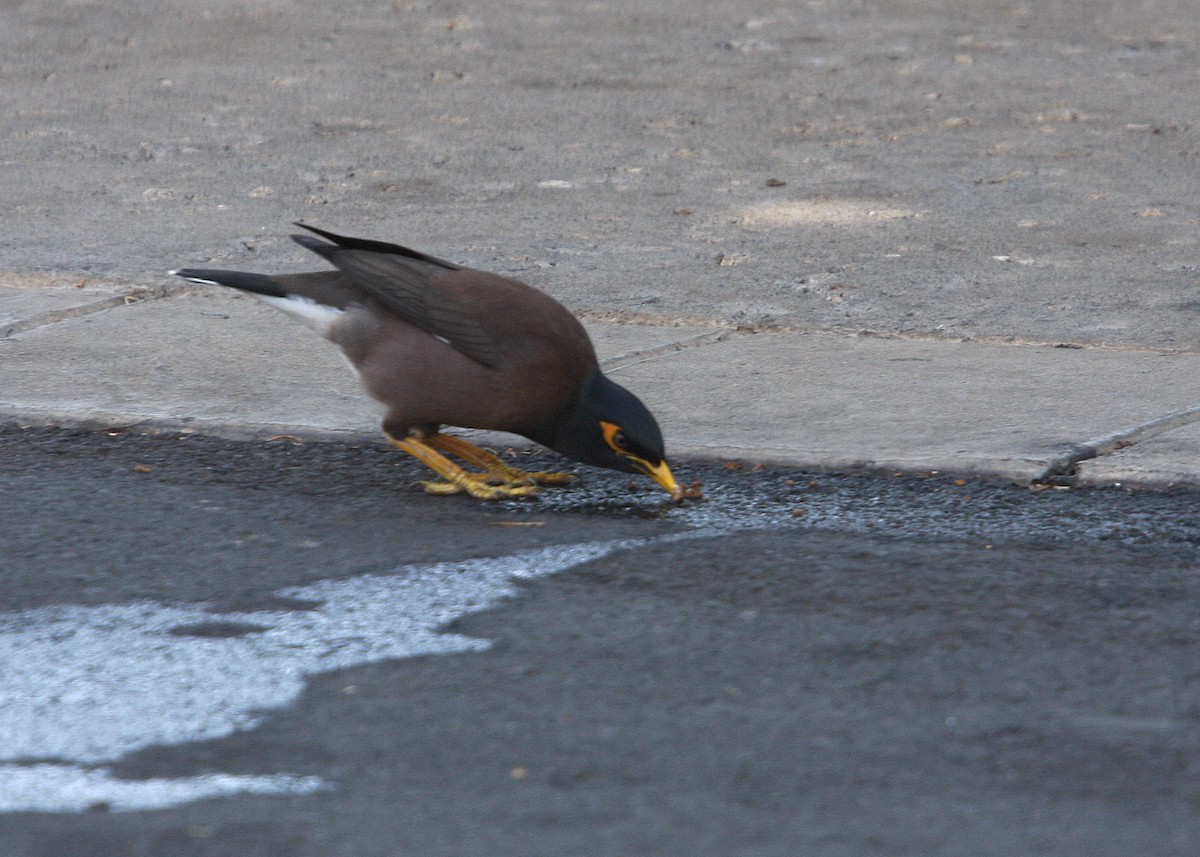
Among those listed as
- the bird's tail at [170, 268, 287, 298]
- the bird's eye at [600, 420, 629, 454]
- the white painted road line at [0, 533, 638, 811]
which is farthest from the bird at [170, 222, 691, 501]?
the white painted road line at [0, 533, 638, 811]

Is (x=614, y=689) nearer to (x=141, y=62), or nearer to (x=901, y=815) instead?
(x=901, y=815)

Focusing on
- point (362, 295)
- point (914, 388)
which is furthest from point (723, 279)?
point (362, 295)

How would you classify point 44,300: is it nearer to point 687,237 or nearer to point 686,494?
point 687,237

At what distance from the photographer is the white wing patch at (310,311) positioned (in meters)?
4.62

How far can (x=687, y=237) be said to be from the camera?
6.97 m

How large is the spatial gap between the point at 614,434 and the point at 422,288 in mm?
669

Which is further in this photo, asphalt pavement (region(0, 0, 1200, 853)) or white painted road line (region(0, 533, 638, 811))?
asphalt pavement (region(0, 0, 1200, 853))

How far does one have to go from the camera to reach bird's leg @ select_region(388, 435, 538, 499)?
14.3ft

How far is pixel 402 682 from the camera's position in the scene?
10.3ft

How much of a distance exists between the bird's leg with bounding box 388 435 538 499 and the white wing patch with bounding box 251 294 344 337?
36cm

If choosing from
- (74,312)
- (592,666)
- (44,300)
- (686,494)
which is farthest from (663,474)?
(44,300)

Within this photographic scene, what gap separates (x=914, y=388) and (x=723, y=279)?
4.66 feet

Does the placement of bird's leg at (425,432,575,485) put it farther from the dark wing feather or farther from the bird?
the dark wing feather

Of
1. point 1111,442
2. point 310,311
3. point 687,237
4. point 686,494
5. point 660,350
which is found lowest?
point 686,494
